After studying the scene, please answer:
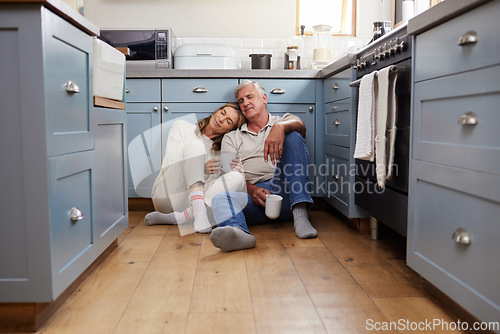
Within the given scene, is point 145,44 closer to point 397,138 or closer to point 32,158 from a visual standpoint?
point 397,138

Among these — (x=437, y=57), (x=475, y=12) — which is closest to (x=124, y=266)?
(x=437, y=57)

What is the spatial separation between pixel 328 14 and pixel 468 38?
2.67 m

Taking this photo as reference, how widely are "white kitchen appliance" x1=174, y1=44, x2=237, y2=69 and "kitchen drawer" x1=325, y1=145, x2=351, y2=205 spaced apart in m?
0.98

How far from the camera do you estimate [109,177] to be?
2105mm

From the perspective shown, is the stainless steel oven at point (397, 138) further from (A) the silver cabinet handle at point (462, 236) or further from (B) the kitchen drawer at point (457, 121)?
(A) the silver cabinet handle at point (462, 236)

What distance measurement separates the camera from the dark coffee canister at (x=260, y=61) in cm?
345

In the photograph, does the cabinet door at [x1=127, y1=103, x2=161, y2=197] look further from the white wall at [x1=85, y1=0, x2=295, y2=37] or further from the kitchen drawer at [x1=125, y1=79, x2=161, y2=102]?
the white wall at [x1=85, y1=0, x2=295, y2=37]

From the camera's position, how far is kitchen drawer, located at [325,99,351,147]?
2699 millimetres

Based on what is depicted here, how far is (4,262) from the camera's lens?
1.36m

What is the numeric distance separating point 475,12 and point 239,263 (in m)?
1.32

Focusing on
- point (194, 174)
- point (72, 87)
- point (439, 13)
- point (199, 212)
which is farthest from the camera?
point (194, 174)

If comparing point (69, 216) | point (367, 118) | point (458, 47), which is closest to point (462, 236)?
point (458, 47)

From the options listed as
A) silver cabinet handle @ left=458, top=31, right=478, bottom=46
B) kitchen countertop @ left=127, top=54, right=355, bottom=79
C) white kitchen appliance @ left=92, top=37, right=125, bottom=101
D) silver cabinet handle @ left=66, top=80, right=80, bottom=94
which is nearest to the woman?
kitchen countertop @ left=127, top=54, right=355, bottom=79

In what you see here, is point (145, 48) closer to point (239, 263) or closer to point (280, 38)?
point (280, 38)
